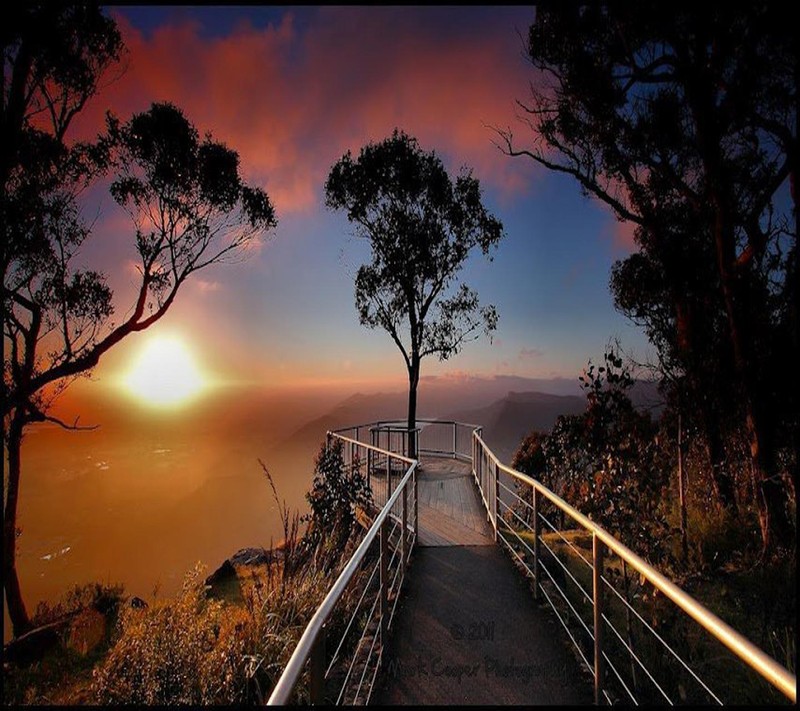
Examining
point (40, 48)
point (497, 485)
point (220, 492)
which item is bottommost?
point (220, 492)

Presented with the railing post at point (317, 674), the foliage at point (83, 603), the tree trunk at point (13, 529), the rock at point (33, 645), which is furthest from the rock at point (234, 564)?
the railing post at point (317, 674)

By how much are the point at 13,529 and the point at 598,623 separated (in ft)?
49.2

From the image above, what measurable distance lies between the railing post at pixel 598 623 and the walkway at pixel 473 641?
279 millimetres

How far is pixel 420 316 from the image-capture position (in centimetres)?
1678

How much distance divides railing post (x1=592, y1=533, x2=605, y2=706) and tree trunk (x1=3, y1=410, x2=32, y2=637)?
14392 mm

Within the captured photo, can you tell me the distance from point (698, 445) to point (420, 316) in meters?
9.43

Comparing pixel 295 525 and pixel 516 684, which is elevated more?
pixel 295 525

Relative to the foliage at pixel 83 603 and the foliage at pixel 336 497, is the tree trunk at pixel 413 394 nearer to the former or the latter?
the foliage at pixel 336 497

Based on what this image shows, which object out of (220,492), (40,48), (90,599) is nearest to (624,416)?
(40,48)

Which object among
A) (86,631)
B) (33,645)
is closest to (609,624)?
(86,631)

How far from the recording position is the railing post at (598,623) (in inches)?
122

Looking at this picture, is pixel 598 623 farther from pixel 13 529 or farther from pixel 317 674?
pixel 13 529

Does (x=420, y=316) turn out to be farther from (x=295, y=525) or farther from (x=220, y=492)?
(x=220, y=492)

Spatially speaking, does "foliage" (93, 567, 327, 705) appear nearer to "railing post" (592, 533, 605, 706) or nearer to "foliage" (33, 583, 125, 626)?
"railing post" (592, 533, 605, 706)
